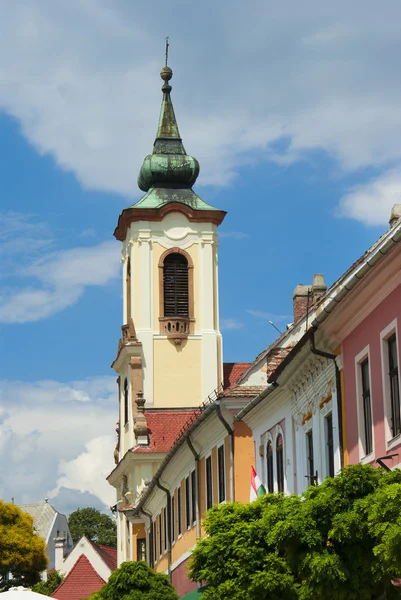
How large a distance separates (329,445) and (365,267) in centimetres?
605

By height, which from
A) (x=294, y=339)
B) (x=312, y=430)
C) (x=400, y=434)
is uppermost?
(x=294, y=339)

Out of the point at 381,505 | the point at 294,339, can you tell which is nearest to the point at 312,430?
the point at 294,339

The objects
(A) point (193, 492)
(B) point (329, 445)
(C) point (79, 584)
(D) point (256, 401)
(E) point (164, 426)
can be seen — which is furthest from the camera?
(C) point (79, 584)

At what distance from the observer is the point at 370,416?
2197cm

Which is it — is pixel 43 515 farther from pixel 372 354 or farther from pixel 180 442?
pixel 372 354

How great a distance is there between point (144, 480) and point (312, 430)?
3802 centimetres

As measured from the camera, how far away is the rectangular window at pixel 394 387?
A: 2036cm

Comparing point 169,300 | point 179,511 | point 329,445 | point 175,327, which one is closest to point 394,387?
point 329,445

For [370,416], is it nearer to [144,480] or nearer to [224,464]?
[224,464]

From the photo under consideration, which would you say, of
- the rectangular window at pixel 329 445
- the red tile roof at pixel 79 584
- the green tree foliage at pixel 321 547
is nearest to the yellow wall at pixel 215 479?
the rectangular window at pixel 329 445

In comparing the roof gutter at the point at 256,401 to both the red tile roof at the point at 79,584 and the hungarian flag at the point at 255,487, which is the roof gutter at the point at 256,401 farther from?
the red tile roof at the point at 79,584

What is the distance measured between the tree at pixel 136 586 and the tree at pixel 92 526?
Answer: 84.7m

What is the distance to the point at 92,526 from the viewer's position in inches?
4906

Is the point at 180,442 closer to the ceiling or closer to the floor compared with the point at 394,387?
closer to the ceiling
